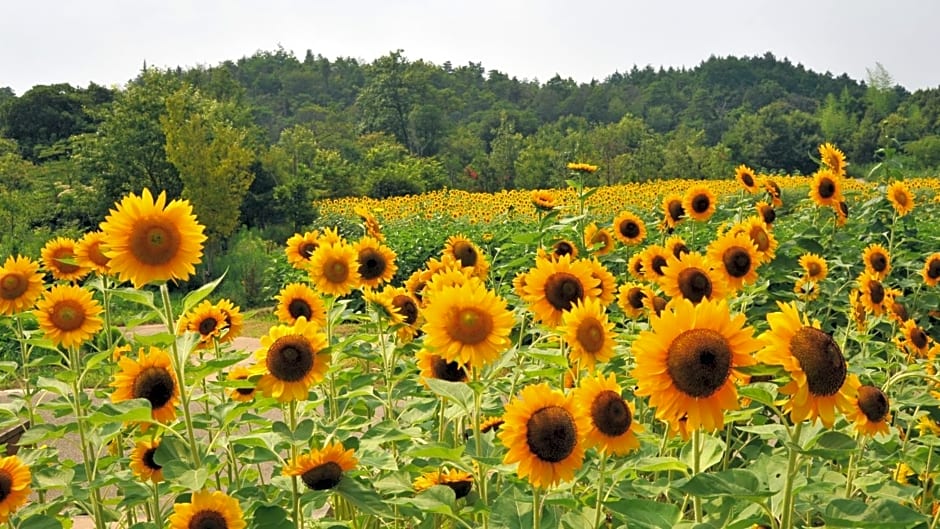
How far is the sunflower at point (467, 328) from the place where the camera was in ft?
5.67

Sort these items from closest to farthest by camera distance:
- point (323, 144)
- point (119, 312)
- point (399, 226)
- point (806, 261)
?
point (806, 261) → point (119, 312) → point (399, 226) → point (323, 144)

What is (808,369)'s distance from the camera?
1.21 meters

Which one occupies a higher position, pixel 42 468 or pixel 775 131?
pixel 775 131

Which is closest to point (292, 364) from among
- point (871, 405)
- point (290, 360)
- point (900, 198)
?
point (290, 360)

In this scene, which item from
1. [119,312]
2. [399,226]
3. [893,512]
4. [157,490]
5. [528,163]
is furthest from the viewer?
[528,163]

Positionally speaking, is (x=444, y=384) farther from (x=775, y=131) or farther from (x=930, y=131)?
(x=930, y=131)

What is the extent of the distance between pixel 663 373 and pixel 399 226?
39.7 feet

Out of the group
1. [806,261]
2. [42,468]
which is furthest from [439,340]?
[806,261]

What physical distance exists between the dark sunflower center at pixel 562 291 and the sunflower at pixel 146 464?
113cm

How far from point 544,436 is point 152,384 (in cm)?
105

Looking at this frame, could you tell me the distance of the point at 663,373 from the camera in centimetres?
133

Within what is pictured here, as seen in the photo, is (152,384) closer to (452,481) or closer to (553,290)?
(452,481)

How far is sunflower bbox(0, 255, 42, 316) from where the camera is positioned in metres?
2.37

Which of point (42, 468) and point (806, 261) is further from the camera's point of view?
point (806, 261)
